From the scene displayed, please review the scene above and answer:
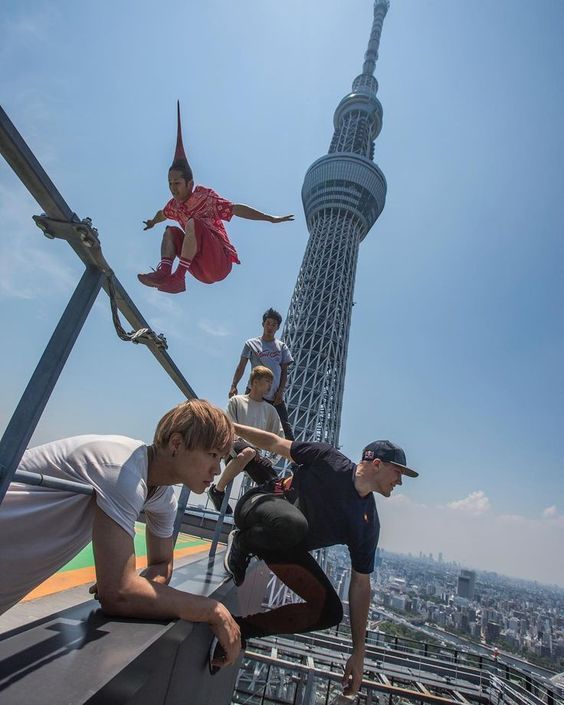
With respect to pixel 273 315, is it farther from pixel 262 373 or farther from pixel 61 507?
pixel 61 507

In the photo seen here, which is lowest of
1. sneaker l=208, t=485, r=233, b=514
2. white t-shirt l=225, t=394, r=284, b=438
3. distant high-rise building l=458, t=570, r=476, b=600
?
distant high-rise building l=458, t=570, r=476, b=600

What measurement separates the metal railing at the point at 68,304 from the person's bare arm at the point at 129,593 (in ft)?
0.45

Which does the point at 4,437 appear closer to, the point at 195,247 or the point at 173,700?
the point at 173,700

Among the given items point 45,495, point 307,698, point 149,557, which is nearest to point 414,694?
point 307,698

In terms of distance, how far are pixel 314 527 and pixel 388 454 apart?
0.62 meters

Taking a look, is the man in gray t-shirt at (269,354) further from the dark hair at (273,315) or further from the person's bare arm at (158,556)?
the person's bare arm at (158,556)

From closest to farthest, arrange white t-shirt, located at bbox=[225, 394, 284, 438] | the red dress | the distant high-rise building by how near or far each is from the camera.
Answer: the red dress
white t-shirt, located at bbox=[225, 394, 284, 438]
the distant high-rise building

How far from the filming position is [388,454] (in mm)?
2330

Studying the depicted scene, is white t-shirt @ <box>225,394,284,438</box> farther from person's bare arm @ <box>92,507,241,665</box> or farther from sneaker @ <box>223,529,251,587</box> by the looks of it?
person's bare arm @ <box>92,507,241,665</box>

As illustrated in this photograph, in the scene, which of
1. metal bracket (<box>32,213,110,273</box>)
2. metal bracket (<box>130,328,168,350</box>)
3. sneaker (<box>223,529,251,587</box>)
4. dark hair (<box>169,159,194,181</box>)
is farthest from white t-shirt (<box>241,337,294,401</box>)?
metal bracket (<box>32,213,110,273</box>)

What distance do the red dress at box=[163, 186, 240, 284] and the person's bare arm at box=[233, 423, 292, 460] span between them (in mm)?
1506

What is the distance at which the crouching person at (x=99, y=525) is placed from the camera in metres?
1.04

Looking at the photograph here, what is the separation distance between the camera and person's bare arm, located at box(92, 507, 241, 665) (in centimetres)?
103

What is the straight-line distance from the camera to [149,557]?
1.63m
